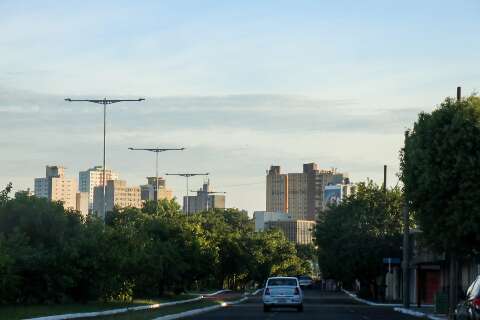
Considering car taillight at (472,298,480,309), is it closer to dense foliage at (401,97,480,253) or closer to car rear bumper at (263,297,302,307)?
dense foliage at (401,97,480,253)

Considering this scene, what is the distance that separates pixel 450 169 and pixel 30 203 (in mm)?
20650

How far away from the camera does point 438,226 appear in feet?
134

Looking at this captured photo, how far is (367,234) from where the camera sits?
265ft

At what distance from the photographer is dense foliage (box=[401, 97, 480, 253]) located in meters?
38.8

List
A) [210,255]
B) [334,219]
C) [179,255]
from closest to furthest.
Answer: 1. [179,255]
2. [210,255]
3. [334,219]

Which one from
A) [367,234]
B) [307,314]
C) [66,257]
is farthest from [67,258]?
[367,234]

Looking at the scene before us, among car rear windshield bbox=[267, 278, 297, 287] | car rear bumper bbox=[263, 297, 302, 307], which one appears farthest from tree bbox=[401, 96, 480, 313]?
car rear windshield bbox=[267, 278, 297, 287]

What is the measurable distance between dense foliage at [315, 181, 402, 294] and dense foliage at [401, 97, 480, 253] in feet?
125

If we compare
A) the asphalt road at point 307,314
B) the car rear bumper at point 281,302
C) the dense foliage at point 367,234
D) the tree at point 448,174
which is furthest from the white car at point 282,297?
the dense foliage at point 367,234

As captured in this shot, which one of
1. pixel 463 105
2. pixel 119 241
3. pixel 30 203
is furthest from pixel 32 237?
pixel 463 105

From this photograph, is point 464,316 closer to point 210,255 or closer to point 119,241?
point 119,241

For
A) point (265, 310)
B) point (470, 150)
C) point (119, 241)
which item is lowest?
point (265, 310)

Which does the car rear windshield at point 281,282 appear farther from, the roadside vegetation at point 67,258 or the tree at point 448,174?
the tree at point 448,174

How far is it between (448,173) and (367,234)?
137 feet
